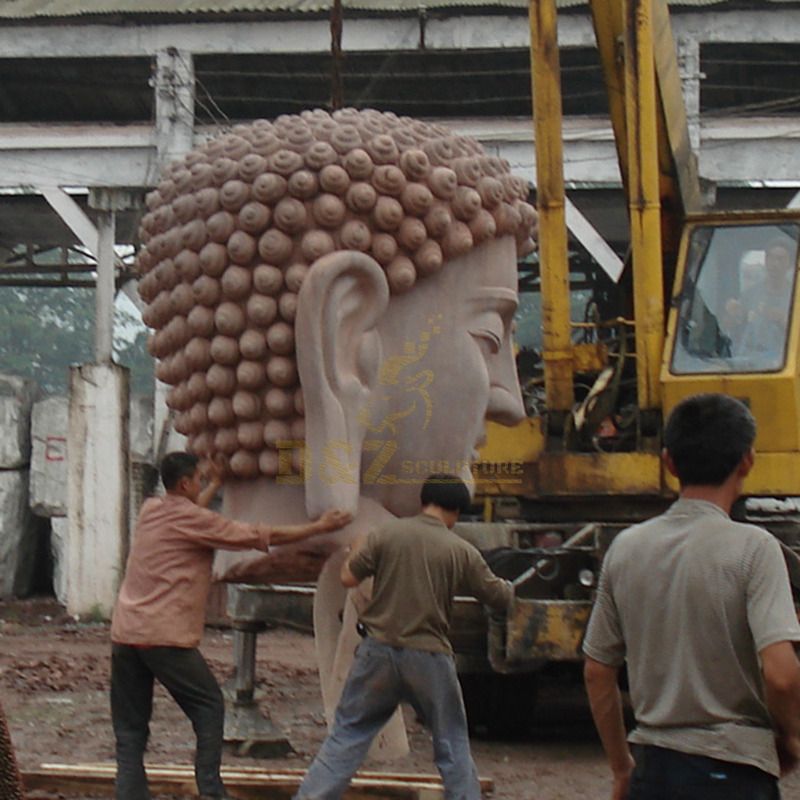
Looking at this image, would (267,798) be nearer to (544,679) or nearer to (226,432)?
(226,432)

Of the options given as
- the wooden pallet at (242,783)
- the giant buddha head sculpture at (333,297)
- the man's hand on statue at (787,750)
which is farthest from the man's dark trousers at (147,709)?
the man's hand on statue at (787,750)

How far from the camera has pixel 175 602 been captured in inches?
197

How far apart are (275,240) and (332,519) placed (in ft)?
2.76

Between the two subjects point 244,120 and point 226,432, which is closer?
point 226,432

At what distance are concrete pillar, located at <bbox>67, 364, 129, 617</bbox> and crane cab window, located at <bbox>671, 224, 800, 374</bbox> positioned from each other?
22.1 ft

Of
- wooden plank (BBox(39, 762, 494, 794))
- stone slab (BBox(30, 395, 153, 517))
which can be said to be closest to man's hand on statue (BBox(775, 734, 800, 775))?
wooden plank (BBox(39, 762, 494, 794))

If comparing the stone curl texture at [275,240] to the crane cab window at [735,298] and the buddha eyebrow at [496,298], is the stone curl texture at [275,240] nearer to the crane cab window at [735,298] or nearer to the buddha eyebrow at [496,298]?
the buddha eyebrow at [496,298]

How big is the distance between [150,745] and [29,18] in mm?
7687

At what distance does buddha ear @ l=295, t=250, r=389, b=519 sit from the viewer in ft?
14.3

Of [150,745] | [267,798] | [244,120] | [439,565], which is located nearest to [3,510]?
[244,120]

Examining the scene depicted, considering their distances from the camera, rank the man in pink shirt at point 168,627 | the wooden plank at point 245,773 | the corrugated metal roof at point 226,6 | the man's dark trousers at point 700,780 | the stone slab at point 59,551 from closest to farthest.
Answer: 1. the man's dark trousers at point 700,780
2. the man in pink shirt at point 168,627
3. the wooden plank at point 245,773
4. the corrugated metal roof at point 226,6
5. the stone slab at point 59,551

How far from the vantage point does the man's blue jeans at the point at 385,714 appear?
482 cm

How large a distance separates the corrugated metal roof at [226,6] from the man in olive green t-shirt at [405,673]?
319 inches

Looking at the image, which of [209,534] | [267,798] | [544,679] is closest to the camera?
[209,534]
